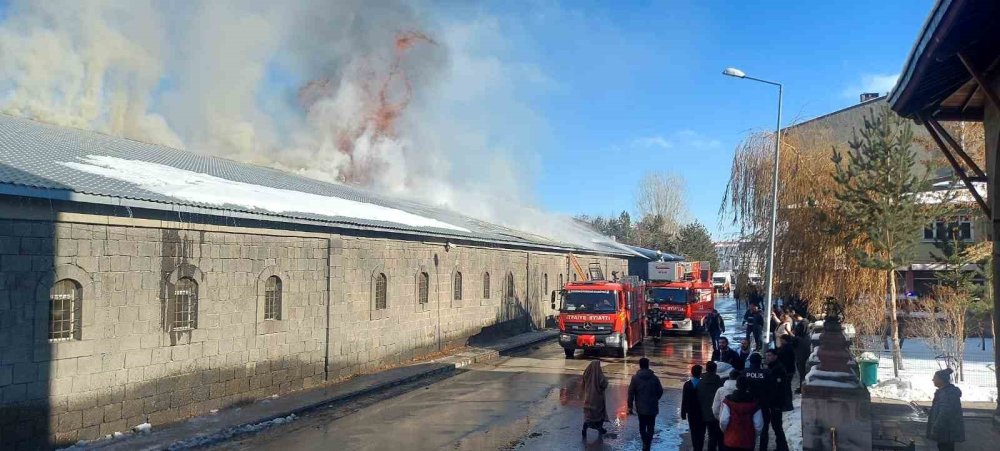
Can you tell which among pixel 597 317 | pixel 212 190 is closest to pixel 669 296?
pixel 597 317

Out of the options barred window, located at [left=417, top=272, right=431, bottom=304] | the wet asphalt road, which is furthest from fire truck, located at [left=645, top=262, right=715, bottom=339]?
barred window, located at [left=417, top=272, right=431, bottom=304]

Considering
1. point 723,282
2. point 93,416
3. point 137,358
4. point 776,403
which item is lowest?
point 93,416

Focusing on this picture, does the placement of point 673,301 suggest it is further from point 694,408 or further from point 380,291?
point 694,408

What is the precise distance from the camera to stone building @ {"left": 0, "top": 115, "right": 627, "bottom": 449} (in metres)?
10.1

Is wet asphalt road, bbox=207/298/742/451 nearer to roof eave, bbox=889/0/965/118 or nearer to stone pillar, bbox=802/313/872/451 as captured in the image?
stone pillar, bbox=802/313/872/451

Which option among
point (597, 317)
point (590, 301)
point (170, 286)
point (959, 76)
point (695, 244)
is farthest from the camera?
point (695, 244)

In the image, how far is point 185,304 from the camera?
1264 centimetres

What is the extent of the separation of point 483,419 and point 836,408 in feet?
21.1

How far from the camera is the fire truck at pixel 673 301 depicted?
29516 millimetres

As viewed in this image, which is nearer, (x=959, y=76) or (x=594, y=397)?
(x=959, y=76)

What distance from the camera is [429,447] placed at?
10703 mm

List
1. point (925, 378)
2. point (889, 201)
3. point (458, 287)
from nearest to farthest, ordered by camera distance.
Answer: point (925, 378)
point (889, 201)
point (458, 287)

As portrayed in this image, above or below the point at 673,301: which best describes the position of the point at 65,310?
above

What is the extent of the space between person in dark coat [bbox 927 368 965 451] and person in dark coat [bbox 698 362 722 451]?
2.50 m
